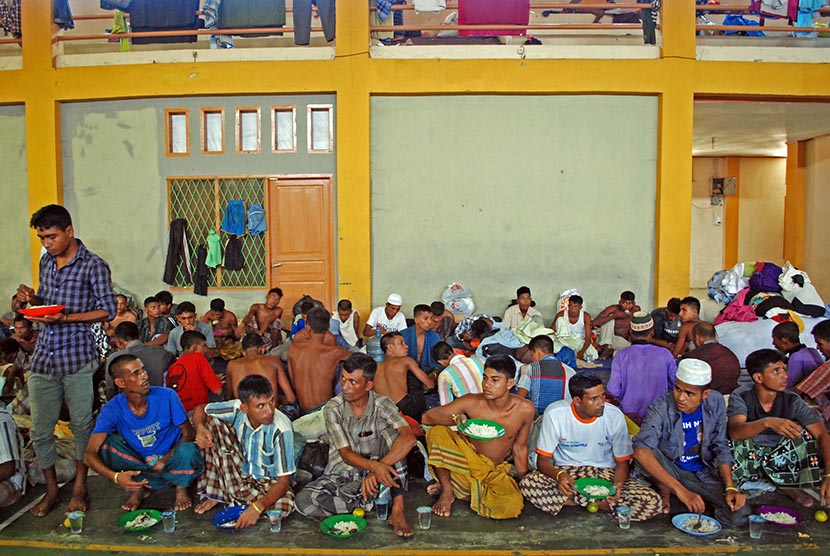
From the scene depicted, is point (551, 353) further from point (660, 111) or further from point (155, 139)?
point (155, 139)

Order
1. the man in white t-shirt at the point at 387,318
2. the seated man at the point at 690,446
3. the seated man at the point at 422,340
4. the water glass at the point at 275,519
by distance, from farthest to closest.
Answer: the man in white t-shirt at the point at 387,318 < the seated man at the point at 422,340 < the seated man at the point at 690,446 < the water glass at the point at 275,519

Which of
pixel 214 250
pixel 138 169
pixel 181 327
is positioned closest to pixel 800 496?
pixel 181 327

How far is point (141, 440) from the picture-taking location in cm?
457

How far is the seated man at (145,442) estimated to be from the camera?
177 inches

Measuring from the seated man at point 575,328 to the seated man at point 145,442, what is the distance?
549 centimetres

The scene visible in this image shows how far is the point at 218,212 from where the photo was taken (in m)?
9.96

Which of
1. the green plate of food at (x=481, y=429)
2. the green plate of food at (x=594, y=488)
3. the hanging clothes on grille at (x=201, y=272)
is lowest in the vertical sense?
the green plate of food at (x=594, y=488)

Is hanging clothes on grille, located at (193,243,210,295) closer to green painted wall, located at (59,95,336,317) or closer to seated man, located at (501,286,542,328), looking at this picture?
green painted wall, located at (59,95,336,317)

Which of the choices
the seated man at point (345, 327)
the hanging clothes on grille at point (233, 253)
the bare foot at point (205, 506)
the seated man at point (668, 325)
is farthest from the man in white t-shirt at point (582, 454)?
Result: the hanging clothes on grille at point (233, 253)

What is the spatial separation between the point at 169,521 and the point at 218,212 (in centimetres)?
640

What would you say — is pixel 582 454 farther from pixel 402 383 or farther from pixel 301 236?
pixel 301 236

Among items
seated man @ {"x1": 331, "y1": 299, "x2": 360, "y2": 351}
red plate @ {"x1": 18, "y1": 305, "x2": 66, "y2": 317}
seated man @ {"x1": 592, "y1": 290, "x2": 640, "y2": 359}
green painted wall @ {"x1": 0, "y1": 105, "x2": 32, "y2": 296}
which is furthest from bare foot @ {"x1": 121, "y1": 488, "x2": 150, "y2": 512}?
green painted wall @ {"x1": 0, "y1": 105, "x2": 32, "y2": 296}

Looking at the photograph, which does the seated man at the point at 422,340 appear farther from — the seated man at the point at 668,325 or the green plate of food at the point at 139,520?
the green plate of food at the point at 139,520

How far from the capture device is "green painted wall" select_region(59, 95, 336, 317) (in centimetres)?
985
